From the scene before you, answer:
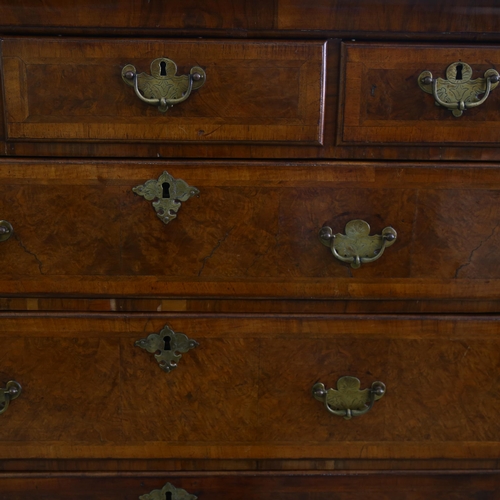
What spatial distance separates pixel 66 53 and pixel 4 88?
92 millimetres

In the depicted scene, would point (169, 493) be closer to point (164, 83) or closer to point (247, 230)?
point (247, 230)

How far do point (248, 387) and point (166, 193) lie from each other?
30cm

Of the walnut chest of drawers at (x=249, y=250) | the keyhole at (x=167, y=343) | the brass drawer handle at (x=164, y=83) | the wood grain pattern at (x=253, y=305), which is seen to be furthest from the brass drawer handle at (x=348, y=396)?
the brass drawer handle at (x=164, y=83)

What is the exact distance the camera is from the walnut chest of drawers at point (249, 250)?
0.68 metres

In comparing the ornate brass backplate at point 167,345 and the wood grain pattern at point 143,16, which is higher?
the wood grain pattern at point 143,16

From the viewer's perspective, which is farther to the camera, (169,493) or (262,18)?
(169,493)

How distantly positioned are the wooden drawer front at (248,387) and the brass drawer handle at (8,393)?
12 mm

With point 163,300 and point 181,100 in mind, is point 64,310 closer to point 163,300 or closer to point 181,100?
point 163,300

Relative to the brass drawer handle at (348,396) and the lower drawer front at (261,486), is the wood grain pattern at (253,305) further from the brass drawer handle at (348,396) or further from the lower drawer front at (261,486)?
the lower drawer front at (261,486)

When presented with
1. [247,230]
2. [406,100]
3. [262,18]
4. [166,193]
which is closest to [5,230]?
[166,193]

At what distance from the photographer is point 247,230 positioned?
2.41ft

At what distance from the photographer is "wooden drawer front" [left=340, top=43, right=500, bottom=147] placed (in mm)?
686

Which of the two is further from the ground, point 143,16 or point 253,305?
point 143,16

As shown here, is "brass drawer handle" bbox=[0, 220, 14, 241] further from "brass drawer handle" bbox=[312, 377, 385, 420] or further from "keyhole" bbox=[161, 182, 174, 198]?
"brass drawer handle" bbox=[312, 377, 385, 420]
